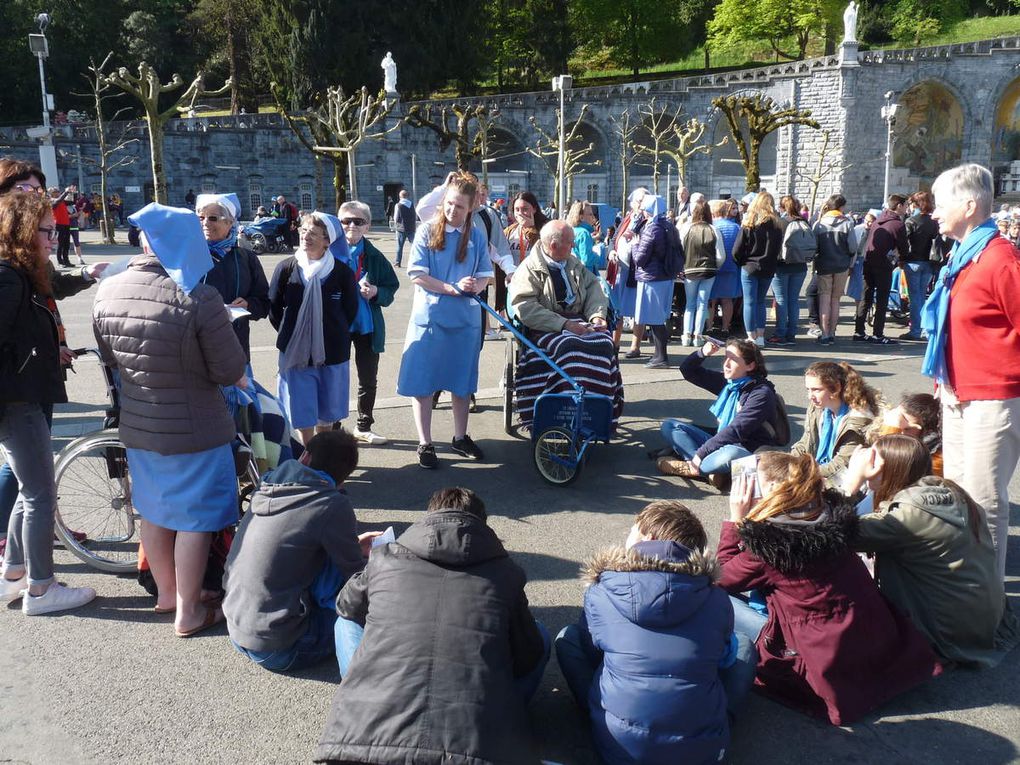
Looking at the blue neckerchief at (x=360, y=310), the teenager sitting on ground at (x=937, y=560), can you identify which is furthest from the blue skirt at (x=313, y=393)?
the teenager sitting on ground at (x=937, y=560)

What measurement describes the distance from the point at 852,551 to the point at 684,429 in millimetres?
2978

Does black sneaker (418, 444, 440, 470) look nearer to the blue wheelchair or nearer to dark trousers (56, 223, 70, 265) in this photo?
the blue wheelchair

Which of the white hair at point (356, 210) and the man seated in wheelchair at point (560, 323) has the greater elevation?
the white hair at point (356, 210)

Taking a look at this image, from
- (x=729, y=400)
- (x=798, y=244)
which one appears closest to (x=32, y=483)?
(x=729, y=400)

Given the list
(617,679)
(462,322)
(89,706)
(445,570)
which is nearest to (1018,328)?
(617,679)

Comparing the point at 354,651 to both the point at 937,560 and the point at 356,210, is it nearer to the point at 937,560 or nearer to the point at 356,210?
the point at 937,560

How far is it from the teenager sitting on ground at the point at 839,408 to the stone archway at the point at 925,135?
50325mm

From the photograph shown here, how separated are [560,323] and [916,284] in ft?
23.9

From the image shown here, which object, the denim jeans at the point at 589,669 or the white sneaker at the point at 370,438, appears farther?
the white sneaker at the point at 370,438

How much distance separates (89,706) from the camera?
363 cm

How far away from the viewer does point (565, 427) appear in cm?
623

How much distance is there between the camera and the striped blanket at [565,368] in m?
6.59

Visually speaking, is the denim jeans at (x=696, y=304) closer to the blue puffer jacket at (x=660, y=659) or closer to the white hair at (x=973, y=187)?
the white hair at (x=973, y=187)

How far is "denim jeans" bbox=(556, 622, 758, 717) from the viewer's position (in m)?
3.43
